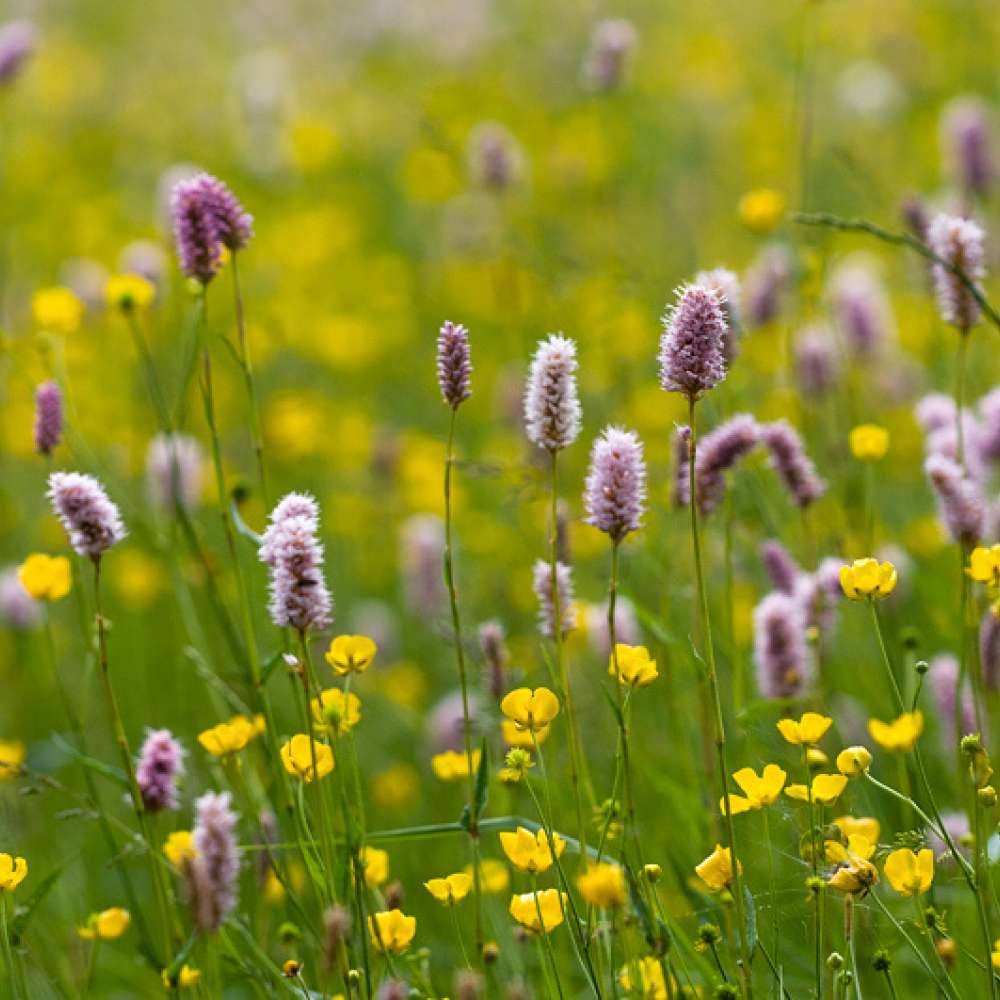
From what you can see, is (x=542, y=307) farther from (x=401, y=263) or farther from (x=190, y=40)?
(x=190, y=40)

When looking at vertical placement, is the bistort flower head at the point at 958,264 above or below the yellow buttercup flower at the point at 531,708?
above

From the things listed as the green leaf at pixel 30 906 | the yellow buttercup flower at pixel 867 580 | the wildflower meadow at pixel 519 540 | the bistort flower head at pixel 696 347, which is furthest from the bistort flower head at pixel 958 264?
the green leaf at pixel 30 906

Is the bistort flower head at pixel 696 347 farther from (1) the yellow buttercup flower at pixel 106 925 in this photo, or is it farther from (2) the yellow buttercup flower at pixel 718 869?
(1) the yellow buttercup flower at pixel 106 925

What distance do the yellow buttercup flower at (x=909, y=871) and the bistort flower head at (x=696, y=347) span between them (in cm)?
56

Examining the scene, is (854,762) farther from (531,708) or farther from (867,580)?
(531,708)

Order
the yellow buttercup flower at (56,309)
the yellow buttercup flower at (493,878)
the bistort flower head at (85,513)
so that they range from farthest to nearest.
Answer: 1. the yellow buttercup flower at (56,309)
2. the yellow buttercup flower at (493,878)
3. the bistort flower head at (85,513)

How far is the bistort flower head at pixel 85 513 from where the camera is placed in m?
1.55

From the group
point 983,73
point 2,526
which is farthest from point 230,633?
point 983,73

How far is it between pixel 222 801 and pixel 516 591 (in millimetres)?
2302


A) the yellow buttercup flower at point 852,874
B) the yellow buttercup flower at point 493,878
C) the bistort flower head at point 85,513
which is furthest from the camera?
the yellow buttercup flower at point 493,878

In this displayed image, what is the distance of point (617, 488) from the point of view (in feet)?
4.60

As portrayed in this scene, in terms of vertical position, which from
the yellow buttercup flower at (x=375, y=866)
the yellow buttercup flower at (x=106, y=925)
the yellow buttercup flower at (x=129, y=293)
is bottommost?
the yellow buttercup flower at (x=106, y=925)

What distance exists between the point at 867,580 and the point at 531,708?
433mm

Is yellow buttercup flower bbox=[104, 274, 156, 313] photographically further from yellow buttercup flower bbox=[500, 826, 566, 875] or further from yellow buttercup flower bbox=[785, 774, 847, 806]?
yellow buttercup flower bbox=[785, 774, 847, 806]
